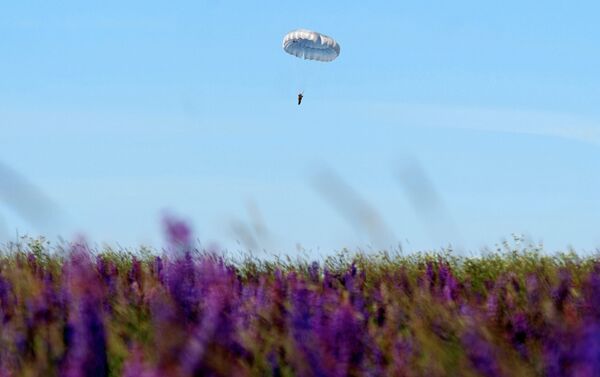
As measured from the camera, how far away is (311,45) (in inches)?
1131

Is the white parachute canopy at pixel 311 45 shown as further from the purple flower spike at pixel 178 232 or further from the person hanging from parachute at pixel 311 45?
the purple flower spike at pixel 178 232

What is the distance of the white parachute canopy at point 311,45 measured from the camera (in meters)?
27.8

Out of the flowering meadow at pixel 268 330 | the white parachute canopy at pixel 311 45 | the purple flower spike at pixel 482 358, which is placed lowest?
the purple flower spike at pixel 482 358

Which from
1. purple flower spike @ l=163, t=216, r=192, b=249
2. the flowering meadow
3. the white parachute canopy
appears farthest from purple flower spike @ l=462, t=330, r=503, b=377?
the white parachute canopy

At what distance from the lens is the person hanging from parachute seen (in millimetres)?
27844

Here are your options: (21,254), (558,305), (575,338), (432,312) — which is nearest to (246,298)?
(432,312)

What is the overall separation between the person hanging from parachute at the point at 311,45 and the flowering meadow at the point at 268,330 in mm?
A: 22791

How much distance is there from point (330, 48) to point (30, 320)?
2597 centimetres

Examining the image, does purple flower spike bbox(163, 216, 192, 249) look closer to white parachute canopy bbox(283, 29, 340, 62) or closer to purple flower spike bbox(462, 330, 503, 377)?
purple flower spike bbox(462, 330, 503, 377)

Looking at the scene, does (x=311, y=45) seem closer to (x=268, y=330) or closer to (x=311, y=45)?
(x=311, y=45)

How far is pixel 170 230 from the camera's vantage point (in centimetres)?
242

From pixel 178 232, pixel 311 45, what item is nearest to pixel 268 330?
pixel 178 232

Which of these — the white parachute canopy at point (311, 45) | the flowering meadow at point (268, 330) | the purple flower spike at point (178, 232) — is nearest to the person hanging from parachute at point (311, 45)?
the white parachute canopy at point (311, 45)

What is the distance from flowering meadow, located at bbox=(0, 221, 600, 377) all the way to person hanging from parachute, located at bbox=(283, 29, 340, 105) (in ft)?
74.8
